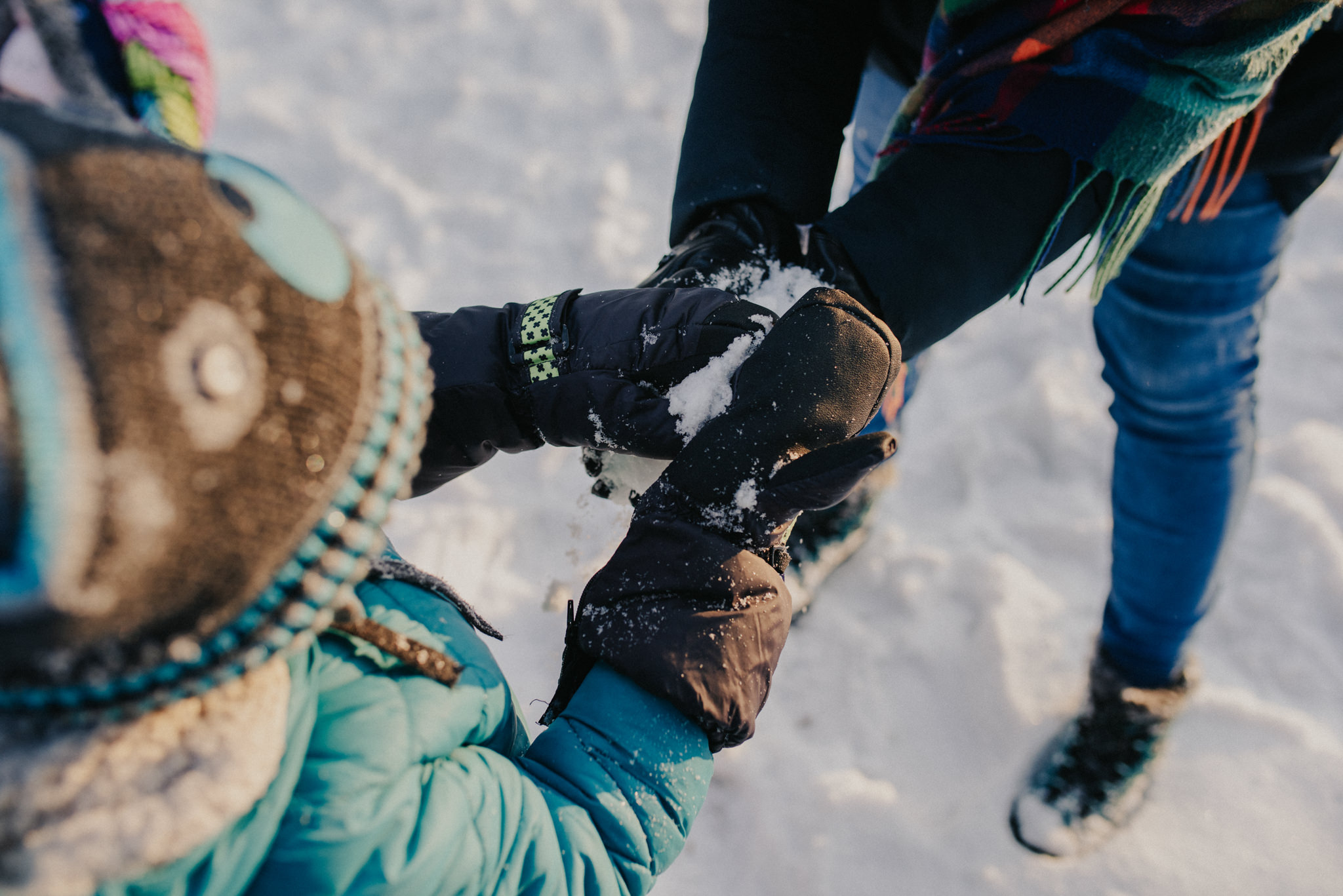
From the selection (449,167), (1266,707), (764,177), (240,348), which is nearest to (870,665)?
(1266,707)

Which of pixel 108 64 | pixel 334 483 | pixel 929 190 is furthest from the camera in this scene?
pixel 108 64

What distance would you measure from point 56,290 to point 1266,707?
5.73 ft

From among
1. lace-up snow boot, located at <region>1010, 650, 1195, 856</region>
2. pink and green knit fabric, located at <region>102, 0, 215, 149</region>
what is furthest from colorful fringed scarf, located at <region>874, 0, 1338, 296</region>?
pink and green knit fabric, located at <region>102, 0, 215, 149</region>

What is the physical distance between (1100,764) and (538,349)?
1.18 metres

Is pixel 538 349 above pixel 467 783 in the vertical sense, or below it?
above

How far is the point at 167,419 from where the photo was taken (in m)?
0.38

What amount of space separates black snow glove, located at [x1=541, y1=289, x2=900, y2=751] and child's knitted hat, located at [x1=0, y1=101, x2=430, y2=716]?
0.32 meters

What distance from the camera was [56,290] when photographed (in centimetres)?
36

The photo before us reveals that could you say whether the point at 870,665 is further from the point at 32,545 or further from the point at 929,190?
the point at 32,545

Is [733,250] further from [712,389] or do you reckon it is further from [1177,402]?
[1177,402]

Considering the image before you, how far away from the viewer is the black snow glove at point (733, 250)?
0.96 metres

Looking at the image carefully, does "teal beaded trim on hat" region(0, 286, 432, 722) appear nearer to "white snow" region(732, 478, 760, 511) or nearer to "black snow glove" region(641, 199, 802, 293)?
"white snow" region(732, 478, 760, 511)

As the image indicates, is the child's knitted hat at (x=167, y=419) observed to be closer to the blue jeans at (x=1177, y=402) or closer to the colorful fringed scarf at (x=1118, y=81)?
the colorful fringed scarf at (x=1118, y=81)

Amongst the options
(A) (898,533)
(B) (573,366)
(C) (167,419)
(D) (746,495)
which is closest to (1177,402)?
(A) (898,533)
